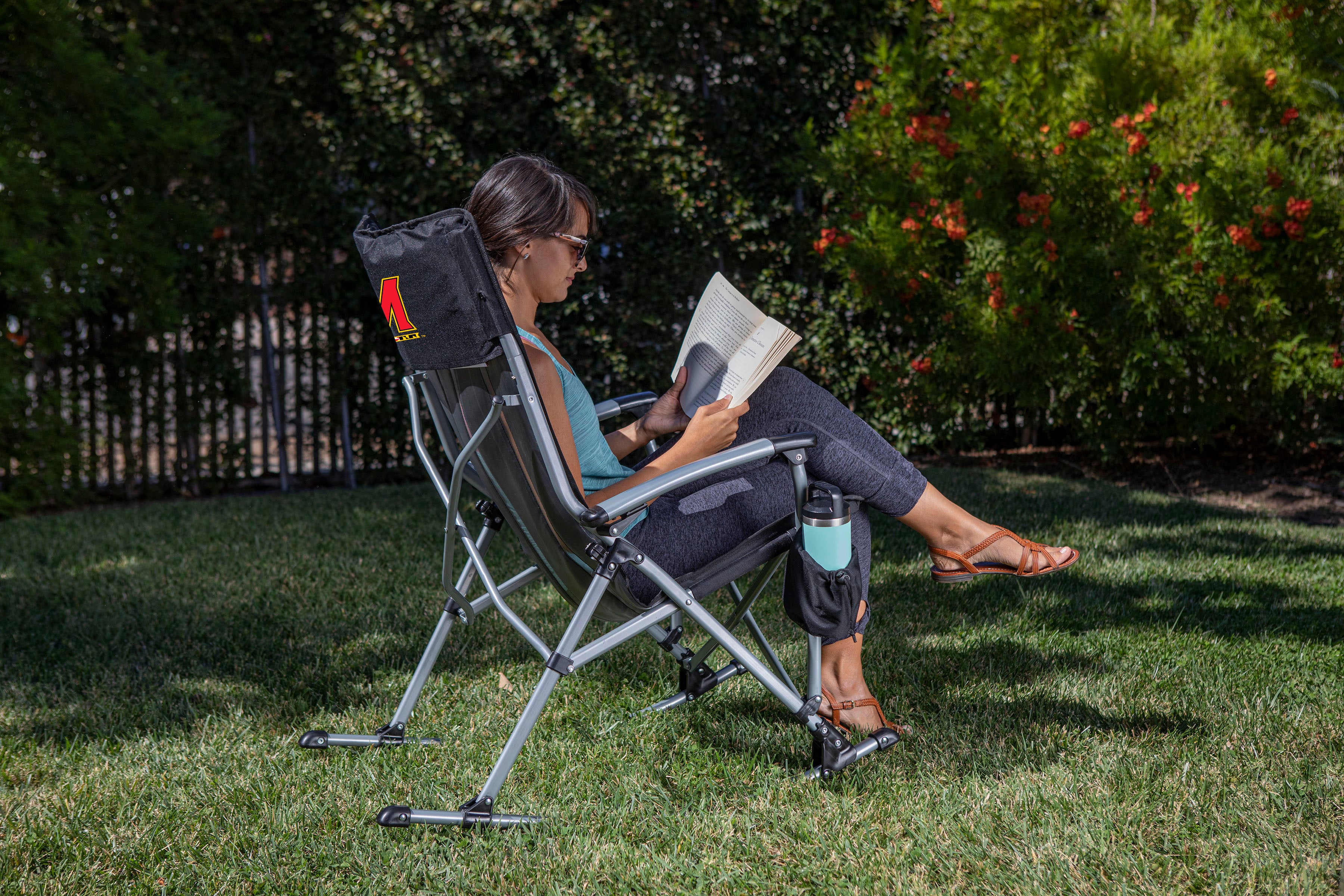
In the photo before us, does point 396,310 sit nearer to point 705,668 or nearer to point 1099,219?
point 705,668

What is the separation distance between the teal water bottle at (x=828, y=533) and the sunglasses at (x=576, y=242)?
31.5 inches

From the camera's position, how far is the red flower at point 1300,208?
520 centimetres

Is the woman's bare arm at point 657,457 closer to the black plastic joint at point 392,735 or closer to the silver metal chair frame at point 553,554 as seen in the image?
the silver metal chair frame at point 553,554

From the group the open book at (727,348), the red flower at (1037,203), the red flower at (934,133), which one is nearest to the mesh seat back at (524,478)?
the open book at (727,348)

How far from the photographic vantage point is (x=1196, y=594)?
3598 mm

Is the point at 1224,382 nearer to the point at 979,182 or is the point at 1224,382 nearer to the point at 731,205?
the point at 979,182

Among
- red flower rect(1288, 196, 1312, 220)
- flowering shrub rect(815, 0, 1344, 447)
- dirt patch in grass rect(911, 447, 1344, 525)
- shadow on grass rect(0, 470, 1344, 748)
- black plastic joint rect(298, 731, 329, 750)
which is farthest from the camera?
dirt patch in grass rect(911, 447, 1344, 525)

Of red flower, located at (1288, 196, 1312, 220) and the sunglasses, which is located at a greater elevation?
red flower, located at (1288, 196, 1312, 220)

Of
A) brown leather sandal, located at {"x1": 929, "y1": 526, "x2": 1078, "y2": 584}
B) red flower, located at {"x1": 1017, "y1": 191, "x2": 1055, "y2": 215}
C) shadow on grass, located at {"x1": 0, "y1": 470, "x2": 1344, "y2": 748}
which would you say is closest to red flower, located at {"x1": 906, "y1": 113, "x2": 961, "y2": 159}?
red flower, located at {"x1": 1017, "y1": 191, "x2": 1055, "y2": 215}

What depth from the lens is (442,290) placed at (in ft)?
6.62

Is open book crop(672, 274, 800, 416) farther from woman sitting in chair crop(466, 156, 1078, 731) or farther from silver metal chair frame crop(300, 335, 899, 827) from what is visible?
silver metal chair frame crop(300, 335, 899, 827)

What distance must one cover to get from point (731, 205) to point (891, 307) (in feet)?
4.15

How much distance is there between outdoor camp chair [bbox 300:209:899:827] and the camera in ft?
6.48

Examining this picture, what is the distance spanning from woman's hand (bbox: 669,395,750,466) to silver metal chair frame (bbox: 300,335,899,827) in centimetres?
12
